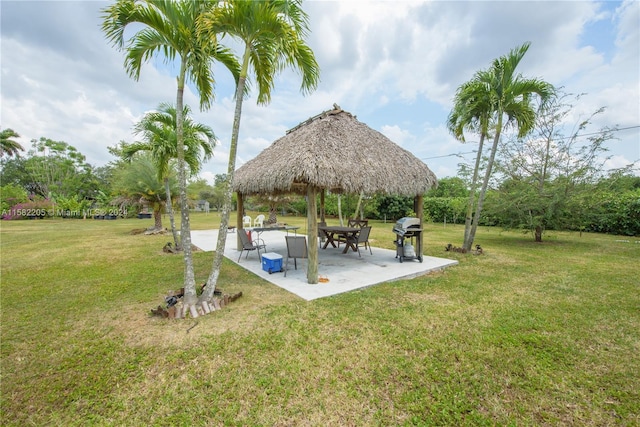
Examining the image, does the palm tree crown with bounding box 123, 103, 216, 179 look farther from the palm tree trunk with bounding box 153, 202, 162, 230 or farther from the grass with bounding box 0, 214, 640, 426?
the palm tree trunk with bounding box 153, 202, 162, 230

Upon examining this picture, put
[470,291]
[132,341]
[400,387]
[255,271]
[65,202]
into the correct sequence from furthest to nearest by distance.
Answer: [65,202] → [255,271] → [470,291] → [132,341] → [400,387]

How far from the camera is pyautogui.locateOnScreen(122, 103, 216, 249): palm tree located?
25.1ft

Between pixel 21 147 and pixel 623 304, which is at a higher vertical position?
pixel 21 147

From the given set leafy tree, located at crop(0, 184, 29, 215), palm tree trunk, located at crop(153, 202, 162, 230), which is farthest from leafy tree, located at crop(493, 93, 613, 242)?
leafy tree, located at crop(0, 184, 29, 215)

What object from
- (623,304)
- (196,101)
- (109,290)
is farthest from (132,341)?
(623,304)

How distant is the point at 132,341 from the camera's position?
330 cm

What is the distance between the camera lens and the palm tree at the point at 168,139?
766 centimetres

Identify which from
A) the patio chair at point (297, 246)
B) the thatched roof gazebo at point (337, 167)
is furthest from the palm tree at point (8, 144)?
the patio chair at point (297, 246)

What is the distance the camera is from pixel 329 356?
3.02m

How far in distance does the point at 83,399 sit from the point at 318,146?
517 cm

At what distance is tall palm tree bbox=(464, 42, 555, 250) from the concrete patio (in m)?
4.62

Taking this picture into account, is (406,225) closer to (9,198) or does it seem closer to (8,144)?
(8,144)

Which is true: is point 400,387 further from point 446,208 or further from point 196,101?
point 446,208

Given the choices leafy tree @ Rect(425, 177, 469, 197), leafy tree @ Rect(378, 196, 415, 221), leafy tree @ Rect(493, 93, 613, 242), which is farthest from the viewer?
leafy tree @ Rect(425, 177, 469, 197)
